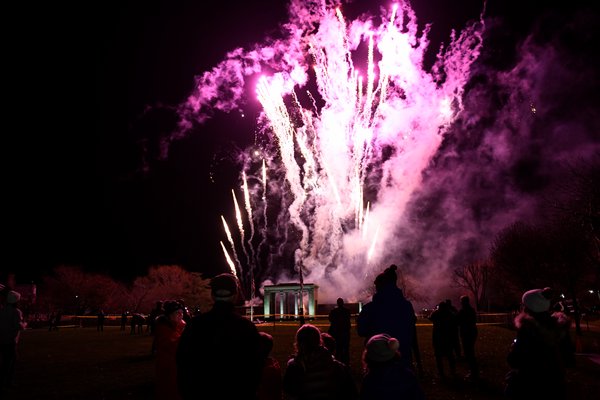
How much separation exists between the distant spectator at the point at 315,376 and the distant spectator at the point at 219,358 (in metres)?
0.53

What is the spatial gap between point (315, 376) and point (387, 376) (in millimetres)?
686

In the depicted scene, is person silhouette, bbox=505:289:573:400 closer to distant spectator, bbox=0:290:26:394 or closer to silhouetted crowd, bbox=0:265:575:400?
silhouetted crowd, bbox=0:265:575:400

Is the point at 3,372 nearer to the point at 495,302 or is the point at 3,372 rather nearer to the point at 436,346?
the point at 436,346

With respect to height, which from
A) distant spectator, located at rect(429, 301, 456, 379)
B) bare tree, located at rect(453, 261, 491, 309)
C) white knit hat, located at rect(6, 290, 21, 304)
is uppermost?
bare tree, located at rect(453, 261, 491, 309)

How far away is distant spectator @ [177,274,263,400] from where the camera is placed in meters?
3.74

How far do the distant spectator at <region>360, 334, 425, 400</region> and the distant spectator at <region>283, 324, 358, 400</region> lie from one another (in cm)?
19

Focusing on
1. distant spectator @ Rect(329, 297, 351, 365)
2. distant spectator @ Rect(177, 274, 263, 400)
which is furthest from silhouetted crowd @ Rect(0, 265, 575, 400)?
distant spectator @ Rect(329, 297, 351, 365)

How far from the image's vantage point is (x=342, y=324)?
1166cm

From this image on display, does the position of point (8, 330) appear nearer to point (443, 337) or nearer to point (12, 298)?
point (12, 298)

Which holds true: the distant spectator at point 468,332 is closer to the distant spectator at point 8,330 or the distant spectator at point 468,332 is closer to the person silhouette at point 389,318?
the person silhouette at point 389,318

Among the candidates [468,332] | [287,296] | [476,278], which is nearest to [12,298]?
[468,332]

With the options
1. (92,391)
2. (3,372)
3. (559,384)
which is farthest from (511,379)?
(3,372)

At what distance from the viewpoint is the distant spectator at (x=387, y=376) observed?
413cm

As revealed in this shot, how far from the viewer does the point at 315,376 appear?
4.25 meters
